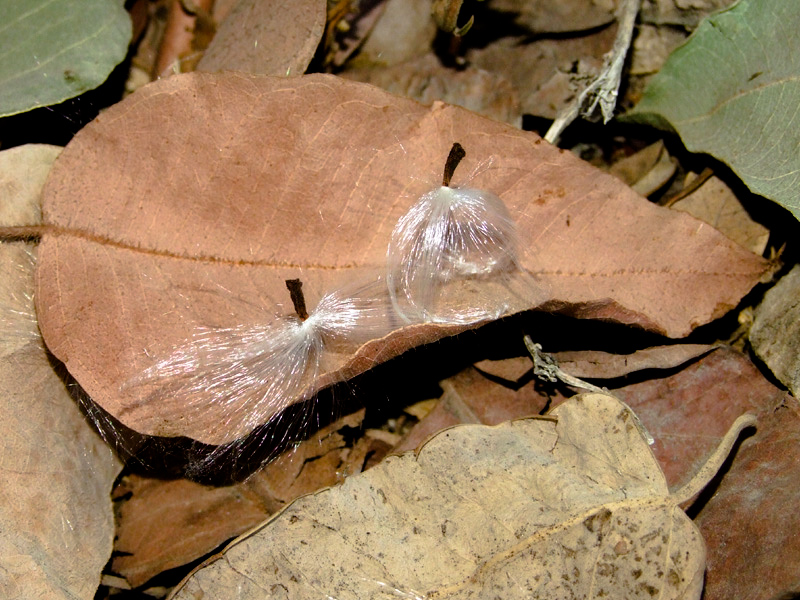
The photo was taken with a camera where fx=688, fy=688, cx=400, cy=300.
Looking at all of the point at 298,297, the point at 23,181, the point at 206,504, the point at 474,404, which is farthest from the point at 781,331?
the point at 23,181

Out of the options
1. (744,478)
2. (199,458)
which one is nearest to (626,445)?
(744,478)

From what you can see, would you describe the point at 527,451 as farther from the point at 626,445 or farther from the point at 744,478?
the point at 744,478

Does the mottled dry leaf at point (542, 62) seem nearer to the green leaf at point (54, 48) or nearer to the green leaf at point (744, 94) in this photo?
the green leaf at point (744, 94)

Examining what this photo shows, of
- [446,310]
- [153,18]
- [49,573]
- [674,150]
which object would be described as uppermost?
[153,18]

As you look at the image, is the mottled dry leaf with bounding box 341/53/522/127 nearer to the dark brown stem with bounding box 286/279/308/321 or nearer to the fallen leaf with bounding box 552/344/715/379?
the fallen leaf with bounding box 552/344/715/379

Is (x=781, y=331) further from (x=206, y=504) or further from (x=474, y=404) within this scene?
(x=206, y=504)

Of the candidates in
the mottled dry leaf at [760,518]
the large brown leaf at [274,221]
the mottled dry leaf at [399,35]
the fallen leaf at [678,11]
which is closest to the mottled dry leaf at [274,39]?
the large brown leaf at [274,221]

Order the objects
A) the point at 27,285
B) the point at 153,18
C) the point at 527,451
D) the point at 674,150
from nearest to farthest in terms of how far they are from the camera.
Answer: the point at 527,451 → the point at 27,285 → the point at 674,150 → the point at 153,18
